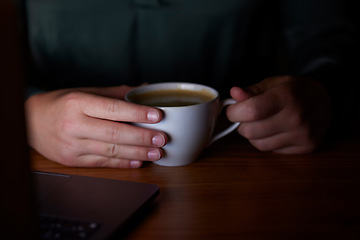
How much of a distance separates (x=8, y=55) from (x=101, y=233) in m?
0.23

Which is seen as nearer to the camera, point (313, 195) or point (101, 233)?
point (101, 233)

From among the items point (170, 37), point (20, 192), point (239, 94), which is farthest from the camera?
point (170, 37)

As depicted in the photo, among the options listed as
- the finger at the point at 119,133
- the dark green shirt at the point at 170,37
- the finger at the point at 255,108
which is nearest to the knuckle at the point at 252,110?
the finger at the point at 255,108

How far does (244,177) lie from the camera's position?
556 millimetres

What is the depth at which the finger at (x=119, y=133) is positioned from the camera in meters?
0.55

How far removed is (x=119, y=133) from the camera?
56cm

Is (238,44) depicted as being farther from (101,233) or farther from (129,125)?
(101,233)

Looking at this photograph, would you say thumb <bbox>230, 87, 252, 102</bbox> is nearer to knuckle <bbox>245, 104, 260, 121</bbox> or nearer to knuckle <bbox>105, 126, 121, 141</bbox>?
knuckle <bbox>245, 104, 260, 121</bbox>

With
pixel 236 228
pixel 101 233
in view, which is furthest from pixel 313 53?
pixel 101 233

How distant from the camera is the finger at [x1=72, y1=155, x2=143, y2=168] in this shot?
0.59 meters

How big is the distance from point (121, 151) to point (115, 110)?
71 millimetres

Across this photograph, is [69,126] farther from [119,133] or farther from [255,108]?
[255,108]

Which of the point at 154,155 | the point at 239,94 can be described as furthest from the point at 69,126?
the point at 239,94

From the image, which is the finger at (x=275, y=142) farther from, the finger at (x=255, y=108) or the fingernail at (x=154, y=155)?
the fingernail at (x=154, y=155)
